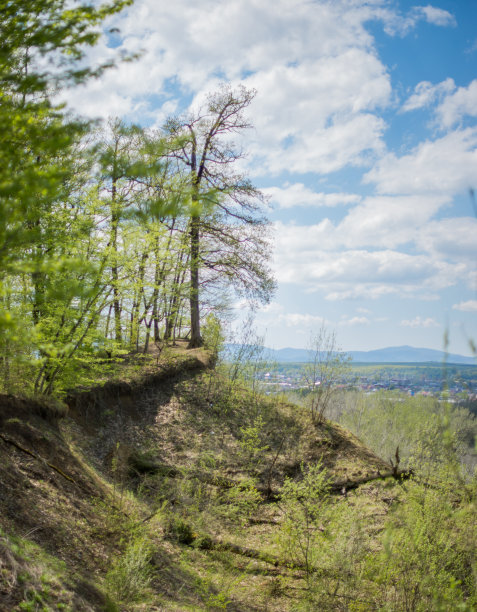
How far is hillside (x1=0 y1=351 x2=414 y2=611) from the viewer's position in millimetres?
4723

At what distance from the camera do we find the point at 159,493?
324 inches

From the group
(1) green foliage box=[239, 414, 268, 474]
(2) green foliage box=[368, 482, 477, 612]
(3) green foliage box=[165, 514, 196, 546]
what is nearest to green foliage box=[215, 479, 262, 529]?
(3) green foliage box=[165, 514, 196, 546]

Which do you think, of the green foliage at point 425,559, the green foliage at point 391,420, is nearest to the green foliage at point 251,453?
the green foliage at point 425,559

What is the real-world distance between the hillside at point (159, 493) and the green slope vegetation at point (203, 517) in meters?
0.03

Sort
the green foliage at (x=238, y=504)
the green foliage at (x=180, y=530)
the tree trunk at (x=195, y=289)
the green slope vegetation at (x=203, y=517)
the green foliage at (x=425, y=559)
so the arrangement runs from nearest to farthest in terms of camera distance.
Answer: the green slope vegetation at (x=203, y=517), the green foliage at (x=425, y=559), the green foliage at (x=180, y=530), the green foliage at (x=238, y=504), the tree trunk at (x=195, y=289)

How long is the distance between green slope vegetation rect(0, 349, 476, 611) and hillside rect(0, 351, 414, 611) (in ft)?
0.09

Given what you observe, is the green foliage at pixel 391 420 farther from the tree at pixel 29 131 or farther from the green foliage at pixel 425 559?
the tree at pixel 29 131

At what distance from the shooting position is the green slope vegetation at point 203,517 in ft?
15.5

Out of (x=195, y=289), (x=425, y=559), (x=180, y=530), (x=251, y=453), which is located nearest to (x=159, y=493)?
(x=180, y=530)

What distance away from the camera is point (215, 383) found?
12797mm

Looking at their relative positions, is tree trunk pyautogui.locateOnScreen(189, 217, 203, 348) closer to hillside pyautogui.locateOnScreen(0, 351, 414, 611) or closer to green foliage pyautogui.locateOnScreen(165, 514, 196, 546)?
hillside pyautogui.locateOnScreen(0, 351, 414, 611)

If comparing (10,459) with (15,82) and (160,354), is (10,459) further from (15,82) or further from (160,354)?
(160,354)

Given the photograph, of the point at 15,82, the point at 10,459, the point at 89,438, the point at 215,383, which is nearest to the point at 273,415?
the point at 215,383

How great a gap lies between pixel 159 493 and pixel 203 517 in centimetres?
105
